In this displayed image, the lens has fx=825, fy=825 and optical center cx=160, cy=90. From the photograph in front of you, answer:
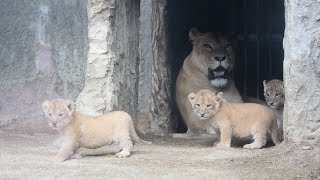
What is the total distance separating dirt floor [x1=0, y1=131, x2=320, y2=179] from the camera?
7031mm

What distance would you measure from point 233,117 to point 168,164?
1420 mm

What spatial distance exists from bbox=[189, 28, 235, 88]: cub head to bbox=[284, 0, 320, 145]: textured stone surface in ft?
8.23

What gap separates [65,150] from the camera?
780 cm

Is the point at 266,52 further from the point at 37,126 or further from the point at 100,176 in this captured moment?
the point at 100,176

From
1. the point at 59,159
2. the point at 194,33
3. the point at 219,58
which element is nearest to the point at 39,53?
the point at 194,33

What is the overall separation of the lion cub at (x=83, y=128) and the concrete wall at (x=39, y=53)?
7.70ft

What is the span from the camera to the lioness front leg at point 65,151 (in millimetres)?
7734

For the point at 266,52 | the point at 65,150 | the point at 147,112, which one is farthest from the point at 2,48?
the point at 266,52

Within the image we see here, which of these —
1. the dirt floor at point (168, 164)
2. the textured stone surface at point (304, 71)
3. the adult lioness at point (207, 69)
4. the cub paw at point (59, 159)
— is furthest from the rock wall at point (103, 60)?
the textured stone surface at point (304, 71)

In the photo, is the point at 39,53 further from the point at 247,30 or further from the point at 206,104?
the point at 247,30

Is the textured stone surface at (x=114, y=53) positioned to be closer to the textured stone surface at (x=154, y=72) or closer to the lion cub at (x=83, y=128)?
the textured stone surface at (x=154, y=72)

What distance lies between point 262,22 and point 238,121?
10.5 feet

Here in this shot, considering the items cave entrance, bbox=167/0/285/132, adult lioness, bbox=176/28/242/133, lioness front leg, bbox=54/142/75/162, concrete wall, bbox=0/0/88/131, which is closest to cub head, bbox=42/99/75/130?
lioness front leg, bbox=54/142/75/162

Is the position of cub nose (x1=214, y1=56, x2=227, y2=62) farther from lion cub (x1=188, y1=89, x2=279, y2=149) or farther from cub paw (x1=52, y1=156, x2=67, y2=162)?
cub paw (x1=52, y1=156, x2=67, y2=162)
